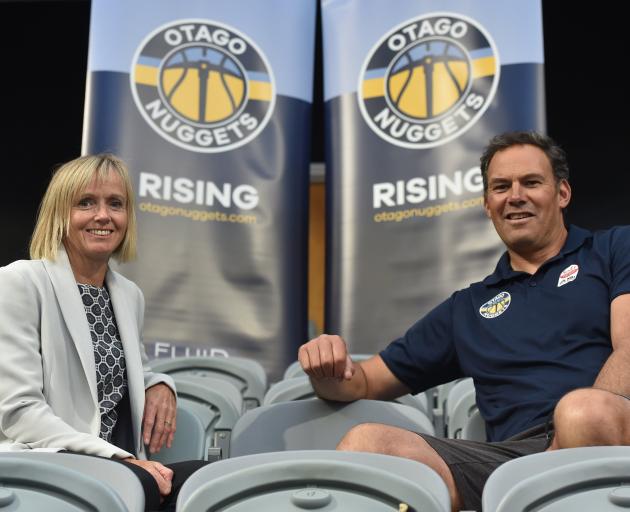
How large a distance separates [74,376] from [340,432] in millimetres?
654

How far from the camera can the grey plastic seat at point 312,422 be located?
2277mm

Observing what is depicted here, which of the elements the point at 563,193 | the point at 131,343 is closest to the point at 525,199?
the point at 563,193

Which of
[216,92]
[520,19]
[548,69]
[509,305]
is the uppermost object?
[548,69]

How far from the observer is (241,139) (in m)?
4.52

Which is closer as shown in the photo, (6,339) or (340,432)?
(6,339)

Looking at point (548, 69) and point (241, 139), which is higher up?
point (548, 69)

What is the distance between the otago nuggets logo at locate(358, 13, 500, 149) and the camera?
4316mm

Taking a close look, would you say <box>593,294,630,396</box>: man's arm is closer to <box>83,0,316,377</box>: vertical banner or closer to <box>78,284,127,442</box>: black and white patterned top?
<box>78,284,127,442</box>: black and white patterned top

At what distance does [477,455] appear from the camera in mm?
2035

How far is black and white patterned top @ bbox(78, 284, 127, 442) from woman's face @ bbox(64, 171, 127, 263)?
94mm

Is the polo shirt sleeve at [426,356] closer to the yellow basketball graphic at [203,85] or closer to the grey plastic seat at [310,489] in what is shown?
the grey plastic seat at [310,489]

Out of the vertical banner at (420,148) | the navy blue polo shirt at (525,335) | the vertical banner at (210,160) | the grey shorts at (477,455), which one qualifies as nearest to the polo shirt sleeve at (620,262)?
the navy blue polo shirt at (525,335)

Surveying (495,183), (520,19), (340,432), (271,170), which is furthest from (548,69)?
(340,432)

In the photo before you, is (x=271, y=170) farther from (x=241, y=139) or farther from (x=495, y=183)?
(x=495, y=183)
